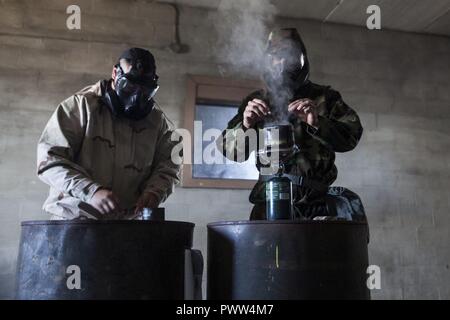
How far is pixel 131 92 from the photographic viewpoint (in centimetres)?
156

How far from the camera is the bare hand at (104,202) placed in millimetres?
1301

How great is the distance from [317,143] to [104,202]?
0.85 meters

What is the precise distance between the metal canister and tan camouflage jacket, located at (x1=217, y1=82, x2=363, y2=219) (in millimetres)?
279

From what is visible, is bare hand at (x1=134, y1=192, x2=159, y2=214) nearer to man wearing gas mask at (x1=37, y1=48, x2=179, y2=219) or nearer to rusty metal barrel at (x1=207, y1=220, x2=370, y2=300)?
man wearing gas mask at (x1=37, y1=48, x2=179, y2=219)

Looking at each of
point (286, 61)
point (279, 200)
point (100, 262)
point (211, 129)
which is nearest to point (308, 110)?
point (286, 61)

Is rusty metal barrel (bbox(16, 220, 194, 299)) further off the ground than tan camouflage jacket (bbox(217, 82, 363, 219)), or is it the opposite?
tan camouflage jacket (bbox(217, 82, 363, 219))

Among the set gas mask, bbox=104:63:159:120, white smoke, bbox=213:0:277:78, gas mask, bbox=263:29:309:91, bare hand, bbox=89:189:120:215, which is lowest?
bare hand, bbox=89:189:120:215

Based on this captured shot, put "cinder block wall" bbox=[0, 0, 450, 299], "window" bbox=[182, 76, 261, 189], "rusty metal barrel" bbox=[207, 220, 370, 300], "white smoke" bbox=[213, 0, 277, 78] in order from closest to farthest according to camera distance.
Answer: "rusty metal barrel" bbox=[207, 220, 370, 300], "white smoke" bbox=[213, 0, 277, 78], "cinder block wall" bbox=[0, 0, 450, 299], "window" bbox=[182, 76, 261, 189]

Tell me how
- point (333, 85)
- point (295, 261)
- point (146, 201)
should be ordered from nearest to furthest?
point (295, 261), point (146, 201), point (333, 85)

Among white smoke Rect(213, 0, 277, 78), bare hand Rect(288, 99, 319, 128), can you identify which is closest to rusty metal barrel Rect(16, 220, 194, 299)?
bare hand Rect(288, 99, 319, 128)

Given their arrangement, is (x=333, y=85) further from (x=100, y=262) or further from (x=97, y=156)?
(x=100, y=262)

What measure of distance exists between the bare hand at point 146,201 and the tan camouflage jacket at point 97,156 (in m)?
0.02

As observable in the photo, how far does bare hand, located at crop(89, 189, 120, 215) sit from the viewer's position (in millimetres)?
1301

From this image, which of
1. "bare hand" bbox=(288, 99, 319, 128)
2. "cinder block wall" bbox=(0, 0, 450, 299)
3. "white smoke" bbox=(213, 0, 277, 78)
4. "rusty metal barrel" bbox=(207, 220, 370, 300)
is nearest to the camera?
"rusty metal barrel" bbox=(207, 220, 370, 300)
